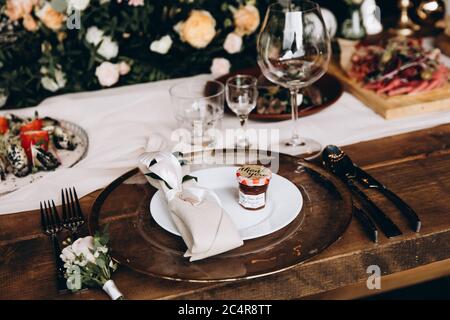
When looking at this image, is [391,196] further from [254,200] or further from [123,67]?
[123,67]

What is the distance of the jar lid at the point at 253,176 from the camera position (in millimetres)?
958

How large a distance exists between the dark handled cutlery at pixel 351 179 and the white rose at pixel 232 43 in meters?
0.65

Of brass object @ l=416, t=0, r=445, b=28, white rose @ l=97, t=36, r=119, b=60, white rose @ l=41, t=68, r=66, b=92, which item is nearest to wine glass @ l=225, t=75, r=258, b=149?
white rose @ l=97, t=36, r=119, b=60

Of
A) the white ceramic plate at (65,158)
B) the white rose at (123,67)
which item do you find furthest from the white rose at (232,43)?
the white ceramic plate at (65,158)

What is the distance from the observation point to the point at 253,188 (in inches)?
37.8

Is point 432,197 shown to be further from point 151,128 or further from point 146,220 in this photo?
point 151,128

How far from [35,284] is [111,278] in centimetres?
13

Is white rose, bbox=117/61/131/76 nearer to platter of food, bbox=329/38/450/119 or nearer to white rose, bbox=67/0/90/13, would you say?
white rose, bbox=67/0/90/13

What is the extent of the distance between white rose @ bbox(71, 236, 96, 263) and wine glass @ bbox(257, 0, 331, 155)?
55cm

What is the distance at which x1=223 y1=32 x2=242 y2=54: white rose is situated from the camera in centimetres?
173

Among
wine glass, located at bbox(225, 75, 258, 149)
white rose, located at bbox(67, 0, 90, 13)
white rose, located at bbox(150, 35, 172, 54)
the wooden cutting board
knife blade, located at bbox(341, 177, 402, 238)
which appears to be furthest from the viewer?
white rose, located at bbox(150, 35, 172, 54)

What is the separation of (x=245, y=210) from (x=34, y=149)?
0.56 meters

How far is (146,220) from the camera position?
3.24 feet

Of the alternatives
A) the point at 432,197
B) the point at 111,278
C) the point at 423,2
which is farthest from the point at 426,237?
the point at 423,2
